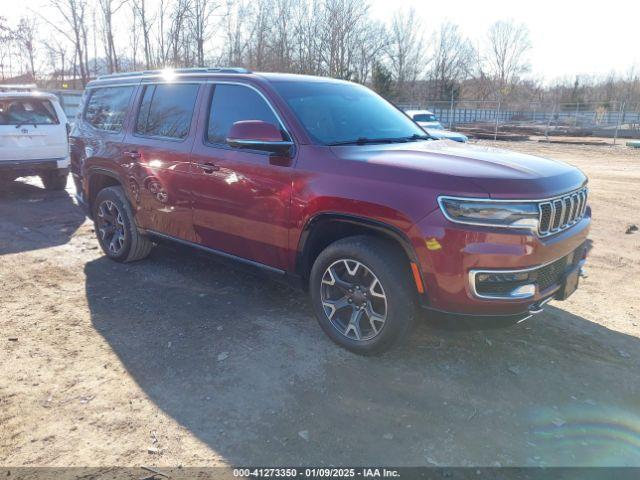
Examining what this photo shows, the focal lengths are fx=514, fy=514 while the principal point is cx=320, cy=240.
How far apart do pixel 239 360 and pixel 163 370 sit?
52 cm

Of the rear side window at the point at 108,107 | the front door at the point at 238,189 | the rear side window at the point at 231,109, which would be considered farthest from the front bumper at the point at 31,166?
the rear side window at the point at 231,109

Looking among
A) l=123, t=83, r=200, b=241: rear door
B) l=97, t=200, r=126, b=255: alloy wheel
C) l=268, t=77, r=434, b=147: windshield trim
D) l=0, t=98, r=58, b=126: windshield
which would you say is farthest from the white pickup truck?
l=268, t=77, r=434, b=147: windshield trim

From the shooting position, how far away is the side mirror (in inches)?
144

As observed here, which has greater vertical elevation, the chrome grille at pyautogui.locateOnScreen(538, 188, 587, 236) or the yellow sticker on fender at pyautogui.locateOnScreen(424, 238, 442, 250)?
the chrome grille at pyautogui.locateOnScreen(538, 188, 587, 236)

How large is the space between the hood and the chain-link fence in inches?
1007

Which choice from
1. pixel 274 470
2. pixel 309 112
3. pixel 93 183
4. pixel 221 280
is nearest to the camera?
pixel 274 470

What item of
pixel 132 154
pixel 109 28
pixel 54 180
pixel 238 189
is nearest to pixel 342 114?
pixel 238 189

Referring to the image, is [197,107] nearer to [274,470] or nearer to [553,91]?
[274,470]

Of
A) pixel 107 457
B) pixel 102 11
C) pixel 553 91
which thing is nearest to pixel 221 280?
pixel 107 457

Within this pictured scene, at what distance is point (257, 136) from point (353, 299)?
4.40 feet

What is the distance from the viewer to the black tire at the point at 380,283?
3332mm

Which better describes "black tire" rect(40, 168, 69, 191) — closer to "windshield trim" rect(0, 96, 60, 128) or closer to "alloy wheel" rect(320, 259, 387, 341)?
"windshield trim" rect(0, 96, 60, 128)

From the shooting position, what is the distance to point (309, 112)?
4.04 m

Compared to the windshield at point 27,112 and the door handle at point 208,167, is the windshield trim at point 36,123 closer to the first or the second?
the windshield at point 27,112
